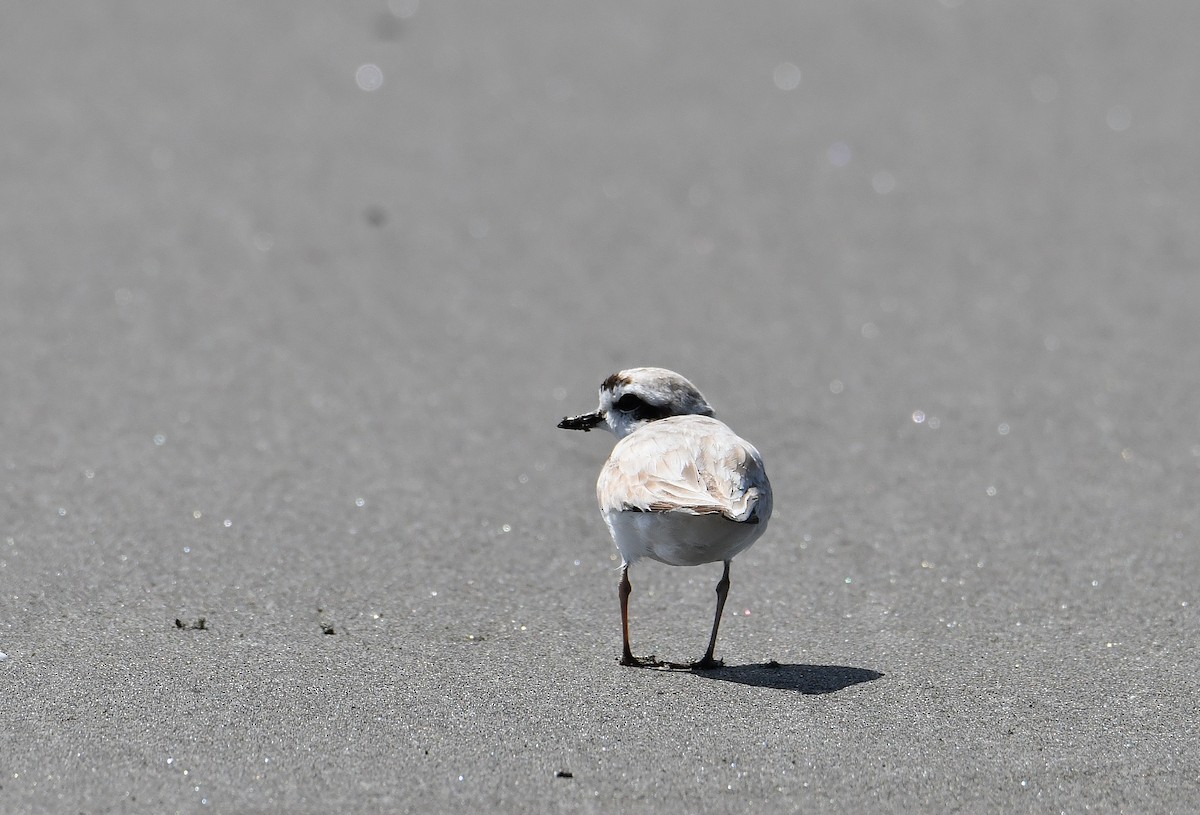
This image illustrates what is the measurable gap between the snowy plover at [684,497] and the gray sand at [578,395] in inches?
15.6

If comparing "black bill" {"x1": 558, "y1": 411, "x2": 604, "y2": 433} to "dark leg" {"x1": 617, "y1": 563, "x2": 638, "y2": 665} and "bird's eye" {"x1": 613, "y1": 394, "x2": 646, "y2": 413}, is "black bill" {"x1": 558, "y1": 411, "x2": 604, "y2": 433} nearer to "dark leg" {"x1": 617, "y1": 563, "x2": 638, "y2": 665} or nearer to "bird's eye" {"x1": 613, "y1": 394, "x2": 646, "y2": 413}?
"bird's eye" {"x1": 613, "y1": 394, "x2": 646, "y2": 413}

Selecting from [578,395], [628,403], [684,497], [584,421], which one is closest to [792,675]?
[684,497]

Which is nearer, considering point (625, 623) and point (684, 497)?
point (684, 497)

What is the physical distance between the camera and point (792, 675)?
4.91 metres

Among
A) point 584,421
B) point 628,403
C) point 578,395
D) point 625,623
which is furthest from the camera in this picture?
point 578,395

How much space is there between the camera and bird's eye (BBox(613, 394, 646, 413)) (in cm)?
578

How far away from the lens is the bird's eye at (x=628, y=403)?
578cm

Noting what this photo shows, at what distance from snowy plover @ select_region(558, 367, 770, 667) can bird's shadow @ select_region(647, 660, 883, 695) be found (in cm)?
8

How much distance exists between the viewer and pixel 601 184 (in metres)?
9.80

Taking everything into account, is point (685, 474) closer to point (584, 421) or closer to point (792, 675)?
point (792, 675)

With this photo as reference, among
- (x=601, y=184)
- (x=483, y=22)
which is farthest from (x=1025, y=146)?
(x=483, y=22)

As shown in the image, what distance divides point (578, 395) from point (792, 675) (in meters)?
3.05

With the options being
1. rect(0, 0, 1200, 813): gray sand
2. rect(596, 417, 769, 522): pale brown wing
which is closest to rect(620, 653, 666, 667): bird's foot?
rect(0, 0, 1200, 813): gray sand

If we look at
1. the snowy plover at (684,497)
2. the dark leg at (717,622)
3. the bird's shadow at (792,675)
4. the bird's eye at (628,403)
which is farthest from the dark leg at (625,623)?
the bird's eye at (628,403)
